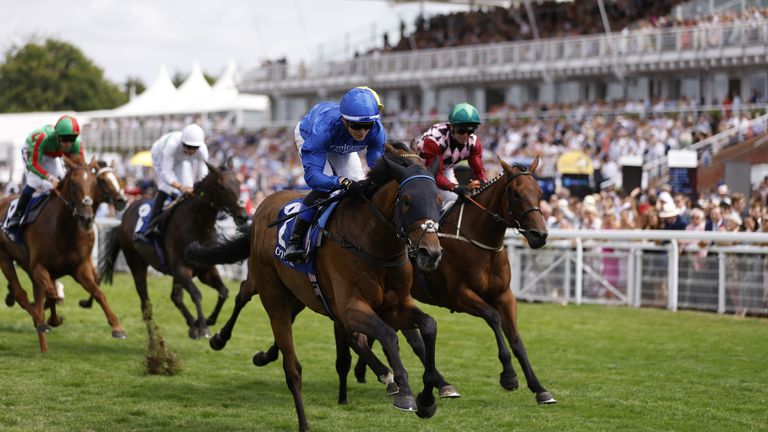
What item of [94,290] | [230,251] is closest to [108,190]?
[94,290]

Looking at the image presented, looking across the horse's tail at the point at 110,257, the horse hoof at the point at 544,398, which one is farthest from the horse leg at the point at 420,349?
the horse's tail at the point at 110,257

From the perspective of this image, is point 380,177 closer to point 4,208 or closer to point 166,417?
point 166,417

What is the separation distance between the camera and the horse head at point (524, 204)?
7.64 meters

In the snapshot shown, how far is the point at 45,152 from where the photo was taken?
1066 cm

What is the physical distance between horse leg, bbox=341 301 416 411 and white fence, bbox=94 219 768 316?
7396mm

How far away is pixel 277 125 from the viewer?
3891cm

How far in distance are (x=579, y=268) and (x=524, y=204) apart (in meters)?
7.39

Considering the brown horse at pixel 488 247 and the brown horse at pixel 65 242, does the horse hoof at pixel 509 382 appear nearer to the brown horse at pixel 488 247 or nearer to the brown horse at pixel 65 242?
the brown horse at pixel 488 247

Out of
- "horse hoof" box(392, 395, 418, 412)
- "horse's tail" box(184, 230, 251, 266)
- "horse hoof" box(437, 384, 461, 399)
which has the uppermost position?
"horse's tail" box(184, 230, 251, 266)

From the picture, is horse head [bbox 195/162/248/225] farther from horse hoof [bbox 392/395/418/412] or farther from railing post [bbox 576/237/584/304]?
railing post [bbox 576/237/584/304]

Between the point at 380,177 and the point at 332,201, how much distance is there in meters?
0.49

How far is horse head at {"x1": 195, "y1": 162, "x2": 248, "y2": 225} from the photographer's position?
400 inches

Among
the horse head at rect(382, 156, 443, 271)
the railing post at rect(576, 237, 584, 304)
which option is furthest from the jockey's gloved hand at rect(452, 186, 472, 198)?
the railing post at rect(576, 237, 584, 304)

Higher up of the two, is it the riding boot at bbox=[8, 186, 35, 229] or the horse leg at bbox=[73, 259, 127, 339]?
the riding boot at bbox=[8, 186, 35, 229]
